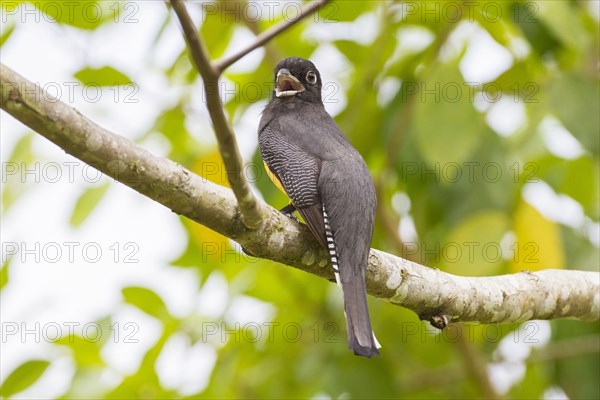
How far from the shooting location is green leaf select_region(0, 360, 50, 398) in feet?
14.6

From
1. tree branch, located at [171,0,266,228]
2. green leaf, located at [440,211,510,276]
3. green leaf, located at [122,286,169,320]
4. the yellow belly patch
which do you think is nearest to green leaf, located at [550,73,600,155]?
green leaf, located at [440,211,510,276]

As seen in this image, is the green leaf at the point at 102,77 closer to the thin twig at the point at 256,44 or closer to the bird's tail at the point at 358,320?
the bird's tail at the point at 358,320

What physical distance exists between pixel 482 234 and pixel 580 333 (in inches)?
39.8

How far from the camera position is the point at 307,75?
195 inches

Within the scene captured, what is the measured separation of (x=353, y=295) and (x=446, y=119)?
1132 mm

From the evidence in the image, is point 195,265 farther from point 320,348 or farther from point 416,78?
point 416,78

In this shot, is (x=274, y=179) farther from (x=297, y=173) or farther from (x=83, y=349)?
(x=83, y=349)

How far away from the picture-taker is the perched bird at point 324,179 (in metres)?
3.53

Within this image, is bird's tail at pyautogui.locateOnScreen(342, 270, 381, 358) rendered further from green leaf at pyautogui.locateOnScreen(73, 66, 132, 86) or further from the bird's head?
green leaf at pyautogui.locateOnScreen(73, 66, 132, 86)

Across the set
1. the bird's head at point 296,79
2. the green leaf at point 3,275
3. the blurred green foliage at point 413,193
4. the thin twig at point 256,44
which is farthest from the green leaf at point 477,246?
the green leaf at point 3,275

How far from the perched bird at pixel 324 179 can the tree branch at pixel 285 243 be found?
0.38 ft

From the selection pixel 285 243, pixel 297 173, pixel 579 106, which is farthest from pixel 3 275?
pixel 579 106

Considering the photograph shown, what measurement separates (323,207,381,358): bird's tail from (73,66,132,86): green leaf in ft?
5.21

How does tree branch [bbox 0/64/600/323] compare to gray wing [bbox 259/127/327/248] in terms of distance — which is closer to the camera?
tree branch [bbox 0/64/600/323]
